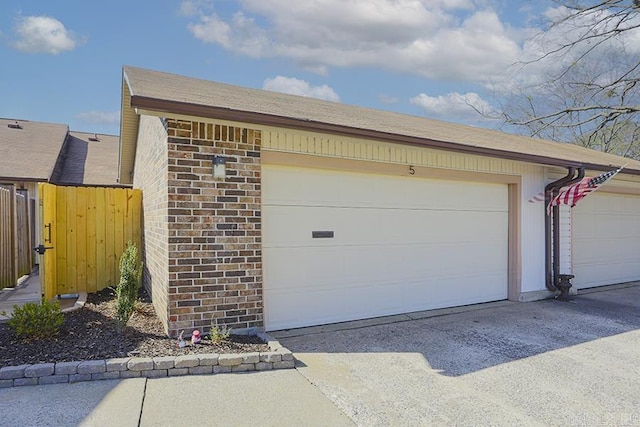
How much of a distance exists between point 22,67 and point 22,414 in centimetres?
2152

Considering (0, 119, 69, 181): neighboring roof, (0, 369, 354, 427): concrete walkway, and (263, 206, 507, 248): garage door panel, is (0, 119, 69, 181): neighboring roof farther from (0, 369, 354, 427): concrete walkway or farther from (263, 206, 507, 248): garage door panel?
(0, 369, 354, 427): concrete walkway

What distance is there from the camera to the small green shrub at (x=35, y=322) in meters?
4.38

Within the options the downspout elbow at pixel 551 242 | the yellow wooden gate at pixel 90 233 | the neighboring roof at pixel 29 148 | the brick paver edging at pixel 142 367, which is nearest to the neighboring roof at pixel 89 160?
the neighboring roof at pixel 29 148

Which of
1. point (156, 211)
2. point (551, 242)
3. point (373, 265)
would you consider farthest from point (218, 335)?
point (551, 242)

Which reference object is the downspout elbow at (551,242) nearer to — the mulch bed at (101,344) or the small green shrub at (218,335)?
the mulch bed at (101,344)

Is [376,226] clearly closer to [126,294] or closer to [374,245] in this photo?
[374,245]

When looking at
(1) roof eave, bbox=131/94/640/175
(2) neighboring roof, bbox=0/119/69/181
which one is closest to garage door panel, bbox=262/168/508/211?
(1) roof eave, bbox=131/94/640/175

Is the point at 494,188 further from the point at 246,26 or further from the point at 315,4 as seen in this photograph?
the point at 246,26

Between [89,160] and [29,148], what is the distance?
222 centimetres

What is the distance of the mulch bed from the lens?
4027mm

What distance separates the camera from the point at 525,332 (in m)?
5.74

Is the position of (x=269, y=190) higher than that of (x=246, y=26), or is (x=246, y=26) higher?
(x=246, y=26)

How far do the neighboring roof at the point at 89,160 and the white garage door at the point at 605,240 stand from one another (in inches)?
513

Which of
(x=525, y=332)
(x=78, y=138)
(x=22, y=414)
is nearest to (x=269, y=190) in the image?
(x=22, y=414)
